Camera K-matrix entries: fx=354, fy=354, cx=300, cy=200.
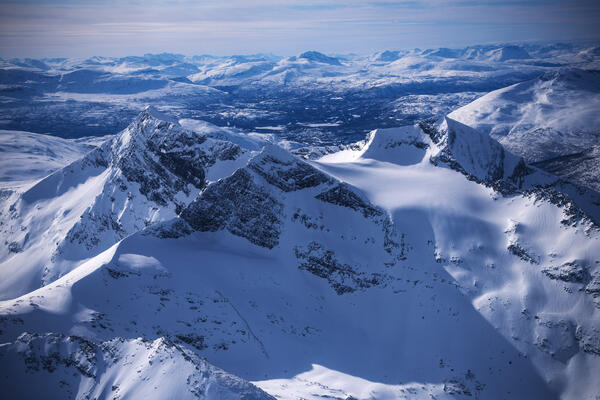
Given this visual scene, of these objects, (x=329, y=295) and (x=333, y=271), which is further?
(x=333, y=271)

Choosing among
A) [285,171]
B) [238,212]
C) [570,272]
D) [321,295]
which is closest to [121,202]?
[238,212]

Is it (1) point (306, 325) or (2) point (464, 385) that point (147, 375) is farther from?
(2) point (464, 385)

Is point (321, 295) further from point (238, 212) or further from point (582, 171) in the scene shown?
point (582, 171)

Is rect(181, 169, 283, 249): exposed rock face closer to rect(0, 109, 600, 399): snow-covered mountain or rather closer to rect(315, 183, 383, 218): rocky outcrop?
rect(0, 109, 600, 399): snow-covered mountain

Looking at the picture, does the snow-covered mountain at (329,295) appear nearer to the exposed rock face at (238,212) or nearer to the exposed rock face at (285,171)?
the exposed rock face at (238,212)

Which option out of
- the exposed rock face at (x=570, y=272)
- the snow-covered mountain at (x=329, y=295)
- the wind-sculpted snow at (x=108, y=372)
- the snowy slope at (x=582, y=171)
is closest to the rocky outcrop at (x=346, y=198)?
the snow-covered mountain at (x=329, y=295)
